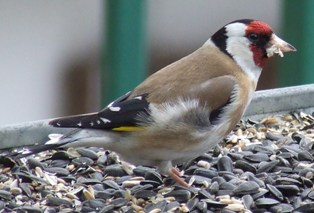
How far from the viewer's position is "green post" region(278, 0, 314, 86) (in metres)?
6.87

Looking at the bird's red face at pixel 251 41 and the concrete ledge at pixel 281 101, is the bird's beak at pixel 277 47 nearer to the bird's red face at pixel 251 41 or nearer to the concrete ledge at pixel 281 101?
the bird's red face at pixel 251 41

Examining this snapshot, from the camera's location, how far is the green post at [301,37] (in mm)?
6867

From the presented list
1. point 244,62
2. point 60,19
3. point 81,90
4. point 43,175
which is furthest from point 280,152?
point 60,19

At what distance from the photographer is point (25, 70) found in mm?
11477

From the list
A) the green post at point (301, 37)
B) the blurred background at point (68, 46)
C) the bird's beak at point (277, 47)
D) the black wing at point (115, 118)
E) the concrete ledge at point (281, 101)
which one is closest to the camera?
the black wing at point (115, 118)

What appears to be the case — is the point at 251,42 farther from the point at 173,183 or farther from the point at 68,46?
the point at 68,46

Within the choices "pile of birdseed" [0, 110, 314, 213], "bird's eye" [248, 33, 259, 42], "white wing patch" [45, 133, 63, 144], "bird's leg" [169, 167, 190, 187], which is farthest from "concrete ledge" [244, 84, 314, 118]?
"white wing patch" [45, 133, 63, 144]

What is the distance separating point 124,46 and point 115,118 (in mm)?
1177

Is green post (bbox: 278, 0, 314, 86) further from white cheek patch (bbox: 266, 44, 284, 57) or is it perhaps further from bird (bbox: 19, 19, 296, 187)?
bird (bbox: 19, 19, 296, 187)

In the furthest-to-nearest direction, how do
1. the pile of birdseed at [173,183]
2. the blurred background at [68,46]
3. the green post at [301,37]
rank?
the blurred background at [68,46], the green post at [301,37], the pile of birdseed at [173,183]

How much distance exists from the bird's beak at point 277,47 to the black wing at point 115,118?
0.77 meters

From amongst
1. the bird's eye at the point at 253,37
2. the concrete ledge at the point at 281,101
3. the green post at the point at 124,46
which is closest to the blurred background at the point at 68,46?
the green post at the point at 124,46

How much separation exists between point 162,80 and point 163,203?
61cm

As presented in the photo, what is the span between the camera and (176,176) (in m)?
5.33
